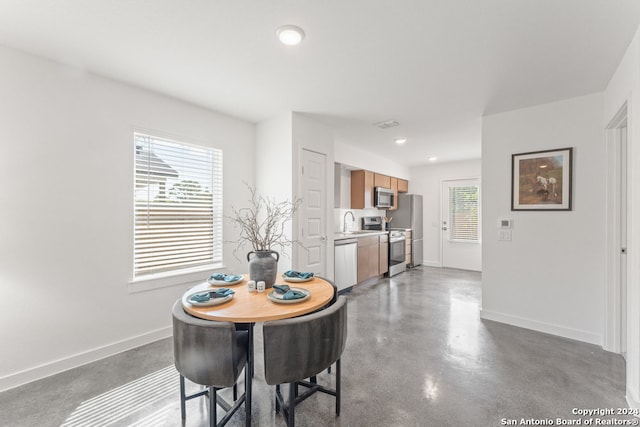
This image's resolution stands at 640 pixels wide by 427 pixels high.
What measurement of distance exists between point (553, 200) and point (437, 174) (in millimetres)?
3795

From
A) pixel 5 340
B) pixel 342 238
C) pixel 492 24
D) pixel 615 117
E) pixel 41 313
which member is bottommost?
pixel 5 340

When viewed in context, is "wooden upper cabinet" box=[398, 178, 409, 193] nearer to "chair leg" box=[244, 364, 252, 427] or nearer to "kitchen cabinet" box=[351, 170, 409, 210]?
"kitchen cabinet" box=[351, 170, 409, 210]

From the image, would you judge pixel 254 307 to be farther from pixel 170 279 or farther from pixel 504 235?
pixel 504 235

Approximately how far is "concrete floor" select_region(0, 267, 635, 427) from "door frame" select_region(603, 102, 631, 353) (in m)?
0.21

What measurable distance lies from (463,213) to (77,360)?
22.7 ft

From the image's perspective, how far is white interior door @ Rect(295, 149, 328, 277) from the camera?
3.41m

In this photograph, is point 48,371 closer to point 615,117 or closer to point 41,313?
Result: point 41,313

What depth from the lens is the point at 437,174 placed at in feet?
21.9

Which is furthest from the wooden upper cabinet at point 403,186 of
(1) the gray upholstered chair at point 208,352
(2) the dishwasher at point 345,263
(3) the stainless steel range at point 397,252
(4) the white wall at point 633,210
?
(1) the gray upholstered chair at point 208,352

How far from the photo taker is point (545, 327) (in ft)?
9.77

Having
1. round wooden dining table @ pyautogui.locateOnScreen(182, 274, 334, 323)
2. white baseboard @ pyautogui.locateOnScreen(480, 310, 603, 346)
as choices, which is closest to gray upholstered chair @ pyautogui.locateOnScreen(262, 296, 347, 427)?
round wooden dining table @ pyautogui.locateOnScreen(182, 274, 334, 323)

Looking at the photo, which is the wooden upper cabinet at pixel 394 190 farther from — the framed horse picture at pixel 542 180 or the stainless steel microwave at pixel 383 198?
the framed horse picture at pixel 542 180

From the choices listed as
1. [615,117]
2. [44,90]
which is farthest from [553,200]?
[44,90]

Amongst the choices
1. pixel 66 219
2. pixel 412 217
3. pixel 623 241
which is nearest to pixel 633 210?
pixel 623 241
